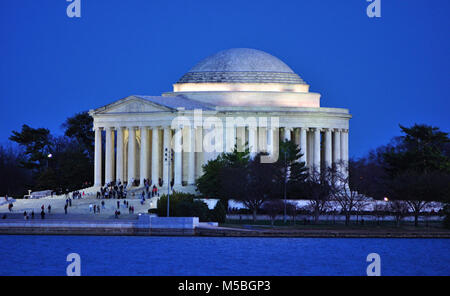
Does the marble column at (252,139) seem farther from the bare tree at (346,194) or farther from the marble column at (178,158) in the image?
the bare tree at (346,194)

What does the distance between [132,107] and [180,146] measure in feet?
23.1

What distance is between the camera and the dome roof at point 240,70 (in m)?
160

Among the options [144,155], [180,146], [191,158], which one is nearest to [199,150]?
[191,158]

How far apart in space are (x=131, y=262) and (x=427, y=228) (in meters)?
32.4

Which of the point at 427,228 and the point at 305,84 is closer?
the point at 427,228

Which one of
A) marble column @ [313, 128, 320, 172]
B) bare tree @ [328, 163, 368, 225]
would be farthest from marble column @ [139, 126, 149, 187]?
bare tree @ [328, 163, 368, 225]

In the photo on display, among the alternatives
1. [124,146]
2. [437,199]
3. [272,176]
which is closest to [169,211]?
[272,176]

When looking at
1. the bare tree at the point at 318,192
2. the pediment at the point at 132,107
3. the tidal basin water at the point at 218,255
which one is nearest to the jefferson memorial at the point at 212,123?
the pediment at the point at 132,107

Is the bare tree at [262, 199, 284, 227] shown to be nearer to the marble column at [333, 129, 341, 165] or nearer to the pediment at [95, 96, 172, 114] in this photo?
the pediment at [95, 96, 172, 114]

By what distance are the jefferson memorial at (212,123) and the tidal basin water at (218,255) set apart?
29.1 metres

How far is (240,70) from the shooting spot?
Answer: 526ft

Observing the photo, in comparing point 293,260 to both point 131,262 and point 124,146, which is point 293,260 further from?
point 124,146
